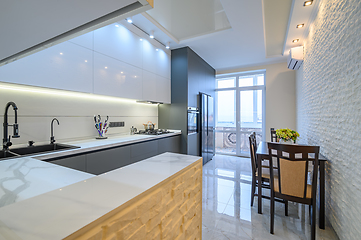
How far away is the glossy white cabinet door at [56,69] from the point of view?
1.58 metres

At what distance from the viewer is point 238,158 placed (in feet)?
17.1

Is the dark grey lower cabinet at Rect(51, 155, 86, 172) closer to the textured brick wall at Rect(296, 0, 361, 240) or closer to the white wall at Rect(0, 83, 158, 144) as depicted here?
the white wall at Rect(0, 83, 158, 144)

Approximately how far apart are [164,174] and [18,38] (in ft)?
2.70

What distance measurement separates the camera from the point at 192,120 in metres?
3.96

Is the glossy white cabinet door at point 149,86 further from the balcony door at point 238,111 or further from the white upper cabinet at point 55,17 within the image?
the balcony door at point 238,111

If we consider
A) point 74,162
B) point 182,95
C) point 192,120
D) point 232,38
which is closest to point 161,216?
point 74,162

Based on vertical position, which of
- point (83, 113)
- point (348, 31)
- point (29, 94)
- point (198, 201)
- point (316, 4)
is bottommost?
point (198, 201)

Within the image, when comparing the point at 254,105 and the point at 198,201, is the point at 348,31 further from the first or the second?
the point at 254,105

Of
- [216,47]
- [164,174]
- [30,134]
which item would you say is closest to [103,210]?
[164,174]

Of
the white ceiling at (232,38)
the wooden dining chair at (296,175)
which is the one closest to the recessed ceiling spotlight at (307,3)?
the white ceiling at (232,38)

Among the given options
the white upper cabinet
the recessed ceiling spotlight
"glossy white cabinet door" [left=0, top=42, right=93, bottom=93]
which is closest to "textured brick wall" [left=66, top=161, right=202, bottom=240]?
the white upper cabinet

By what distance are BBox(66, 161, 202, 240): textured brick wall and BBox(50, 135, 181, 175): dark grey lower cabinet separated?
52.9 inches

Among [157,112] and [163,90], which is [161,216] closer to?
[163,90]

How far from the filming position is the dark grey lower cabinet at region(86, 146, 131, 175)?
6.21 feet
